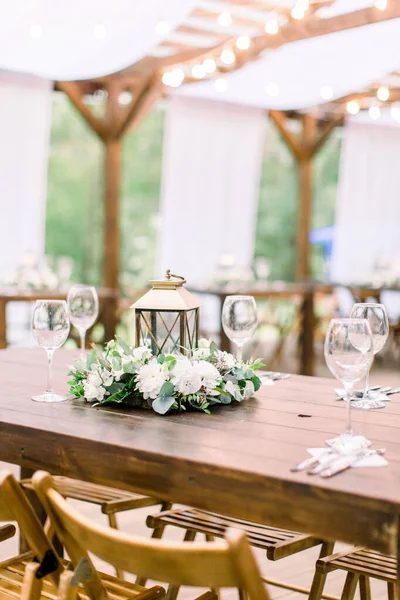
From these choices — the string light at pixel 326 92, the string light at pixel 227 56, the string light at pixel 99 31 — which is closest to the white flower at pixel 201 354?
the string light at pixel 99 31

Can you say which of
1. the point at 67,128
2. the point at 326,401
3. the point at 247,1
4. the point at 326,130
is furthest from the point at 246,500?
the point at 67,128

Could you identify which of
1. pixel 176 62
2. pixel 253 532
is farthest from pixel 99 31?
pixel 253 532

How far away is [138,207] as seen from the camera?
14.1m

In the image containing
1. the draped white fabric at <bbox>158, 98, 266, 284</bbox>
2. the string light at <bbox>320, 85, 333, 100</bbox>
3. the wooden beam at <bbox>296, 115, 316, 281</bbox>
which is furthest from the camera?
the wooden beam at <bbox>296, 115, 316, 281</bbox>

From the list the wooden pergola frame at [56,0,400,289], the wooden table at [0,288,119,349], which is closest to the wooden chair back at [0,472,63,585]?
the wooden table at [0,288,119,349]

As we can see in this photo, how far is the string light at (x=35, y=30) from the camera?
5.29 metres

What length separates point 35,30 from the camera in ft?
17.6

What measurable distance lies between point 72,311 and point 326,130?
26.5ft

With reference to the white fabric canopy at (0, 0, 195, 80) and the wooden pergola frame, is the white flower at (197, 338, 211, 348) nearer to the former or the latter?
the white fabric canopy at (0, 0, 195, 80)

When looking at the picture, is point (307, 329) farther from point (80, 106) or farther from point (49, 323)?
point (49, 323)

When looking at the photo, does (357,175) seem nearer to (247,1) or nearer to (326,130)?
(326,130)

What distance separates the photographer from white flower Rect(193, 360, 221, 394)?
6.91ft

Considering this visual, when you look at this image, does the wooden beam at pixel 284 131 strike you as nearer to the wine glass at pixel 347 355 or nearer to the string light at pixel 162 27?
the string light at pixel 162 27

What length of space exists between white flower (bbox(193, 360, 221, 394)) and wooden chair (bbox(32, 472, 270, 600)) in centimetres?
62
